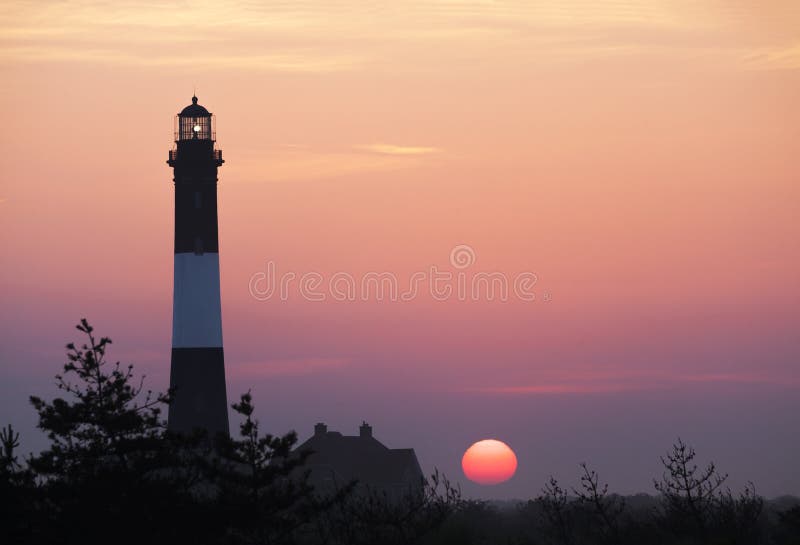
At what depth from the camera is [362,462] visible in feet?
332

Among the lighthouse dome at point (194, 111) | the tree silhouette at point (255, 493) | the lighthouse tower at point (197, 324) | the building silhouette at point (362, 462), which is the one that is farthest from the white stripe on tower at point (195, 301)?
the tree silhouette at point (255, 493)

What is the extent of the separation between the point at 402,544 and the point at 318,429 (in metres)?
61.1

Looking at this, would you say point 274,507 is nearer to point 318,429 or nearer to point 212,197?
point 212,197

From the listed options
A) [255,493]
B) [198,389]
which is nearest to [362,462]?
[198,389]

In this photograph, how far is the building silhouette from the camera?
3856 inches

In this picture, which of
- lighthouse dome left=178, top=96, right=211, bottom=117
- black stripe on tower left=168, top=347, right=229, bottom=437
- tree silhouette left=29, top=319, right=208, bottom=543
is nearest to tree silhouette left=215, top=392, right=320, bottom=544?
tree silhouette left=29, top=319, right=208, bottom=543

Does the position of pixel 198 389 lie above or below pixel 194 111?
below

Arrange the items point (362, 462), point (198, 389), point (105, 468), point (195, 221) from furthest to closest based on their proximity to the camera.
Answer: point (362, 462) → point (195, 221) → point (198, 389) → point (105, 468)

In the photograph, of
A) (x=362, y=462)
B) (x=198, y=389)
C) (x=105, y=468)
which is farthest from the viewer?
(x=362, y=462)

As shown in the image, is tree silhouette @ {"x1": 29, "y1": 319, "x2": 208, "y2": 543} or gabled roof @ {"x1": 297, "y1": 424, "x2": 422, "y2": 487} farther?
gabled roof @ {"x1": 297, "y1": 424, "x2": 422, "y2": 487}

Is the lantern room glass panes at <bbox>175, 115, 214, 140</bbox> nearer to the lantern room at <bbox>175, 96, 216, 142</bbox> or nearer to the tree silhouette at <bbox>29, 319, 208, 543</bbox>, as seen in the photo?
the lantern room at <bbox>175, 96, 216, 142</bbox>

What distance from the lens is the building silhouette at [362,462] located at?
9794 cm

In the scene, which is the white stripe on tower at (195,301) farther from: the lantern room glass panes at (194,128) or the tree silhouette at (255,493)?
the tree silhouette at (255,493)

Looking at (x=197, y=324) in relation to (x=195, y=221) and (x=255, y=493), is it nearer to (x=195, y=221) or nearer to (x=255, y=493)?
(x=195, y=221)
